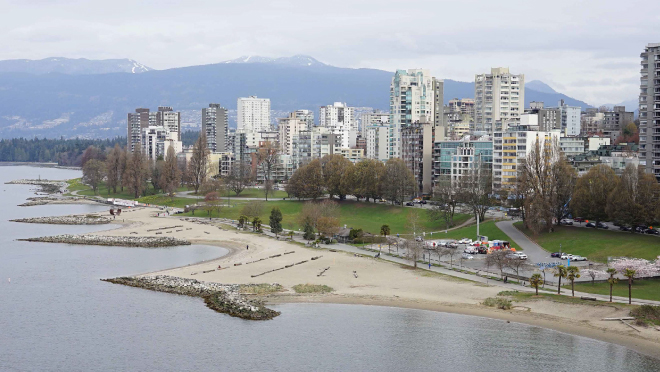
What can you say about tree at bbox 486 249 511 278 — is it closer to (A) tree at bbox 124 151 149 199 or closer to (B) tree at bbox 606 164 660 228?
(B) tree at bbox 606 164 660 228

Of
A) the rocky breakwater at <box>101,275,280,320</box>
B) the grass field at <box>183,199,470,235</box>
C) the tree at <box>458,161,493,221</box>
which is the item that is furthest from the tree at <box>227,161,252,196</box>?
Result: the rocky breakwater at <box>101,275,280,320</box>

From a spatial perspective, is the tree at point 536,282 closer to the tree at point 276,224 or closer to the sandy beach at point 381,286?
the sandy beach at point 381,286

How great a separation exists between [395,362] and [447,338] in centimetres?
464

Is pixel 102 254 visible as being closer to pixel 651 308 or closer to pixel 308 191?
pixel 308 191

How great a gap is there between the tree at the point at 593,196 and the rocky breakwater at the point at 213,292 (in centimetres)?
3529

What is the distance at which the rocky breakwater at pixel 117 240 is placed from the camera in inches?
2970

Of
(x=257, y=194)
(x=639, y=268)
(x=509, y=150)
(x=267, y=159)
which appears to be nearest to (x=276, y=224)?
(x=509, y=150)

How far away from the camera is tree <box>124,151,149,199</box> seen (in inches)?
5074

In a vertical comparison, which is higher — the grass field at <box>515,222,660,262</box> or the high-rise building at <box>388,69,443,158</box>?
the high-rise building at <box>388,69,443,158</box>

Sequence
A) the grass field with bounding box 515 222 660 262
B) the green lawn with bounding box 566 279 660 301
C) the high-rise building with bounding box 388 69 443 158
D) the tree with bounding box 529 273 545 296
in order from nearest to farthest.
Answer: the green lawn with bounding box 566 279 660 301
the tree with bounding box 529 273 545 296
the grass field with bounding box 515 222 660 262
the high-rise building with bounding box 388 69 443 158

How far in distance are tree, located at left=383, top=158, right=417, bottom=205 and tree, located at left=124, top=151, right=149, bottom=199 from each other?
53.6m

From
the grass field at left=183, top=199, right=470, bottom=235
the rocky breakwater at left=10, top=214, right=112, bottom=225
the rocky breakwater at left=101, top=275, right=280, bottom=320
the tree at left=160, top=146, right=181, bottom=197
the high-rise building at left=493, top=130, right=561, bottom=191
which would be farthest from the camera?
the tree at left=160, top=146, right=181, bottom=197

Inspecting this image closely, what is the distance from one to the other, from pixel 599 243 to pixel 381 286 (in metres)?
21.4

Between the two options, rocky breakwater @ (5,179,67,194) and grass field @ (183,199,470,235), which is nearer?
grass field @ (183,199,470,235)
